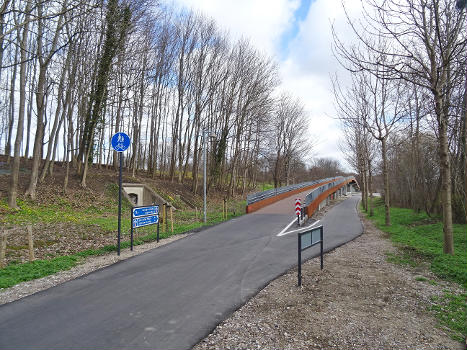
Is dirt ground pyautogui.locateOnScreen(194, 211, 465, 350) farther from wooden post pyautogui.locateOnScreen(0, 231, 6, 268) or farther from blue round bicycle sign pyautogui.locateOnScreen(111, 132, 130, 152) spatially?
wooden post pyautogui.locateOnScreen(0, 231, 6, 268)

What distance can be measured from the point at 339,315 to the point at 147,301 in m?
3.08

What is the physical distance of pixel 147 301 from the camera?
4.86 m

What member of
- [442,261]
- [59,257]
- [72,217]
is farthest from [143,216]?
[442,261]

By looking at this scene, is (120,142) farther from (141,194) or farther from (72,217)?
(141,194)

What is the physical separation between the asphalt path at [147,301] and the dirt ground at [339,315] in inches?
15.3

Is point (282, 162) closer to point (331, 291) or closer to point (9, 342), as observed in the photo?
point (331, 291)

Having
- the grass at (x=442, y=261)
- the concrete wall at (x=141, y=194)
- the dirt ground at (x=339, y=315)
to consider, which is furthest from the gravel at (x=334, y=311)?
the concrete wall at (x=141, y=194)

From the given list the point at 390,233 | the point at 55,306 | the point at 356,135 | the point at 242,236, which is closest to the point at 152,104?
the point at 356,135

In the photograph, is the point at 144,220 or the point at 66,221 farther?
the point at 66,221

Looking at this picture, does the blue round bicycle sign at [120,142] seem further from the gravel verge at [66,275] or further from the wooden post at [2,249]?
the wooden post at [2,249]

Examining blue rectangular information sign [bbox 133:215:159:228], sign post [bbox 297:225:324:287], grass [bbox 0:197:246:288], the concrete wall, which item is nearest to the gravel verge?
grass [bbox 0:197:246:288]

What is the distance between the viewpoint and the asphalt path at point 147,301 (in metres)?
3.69

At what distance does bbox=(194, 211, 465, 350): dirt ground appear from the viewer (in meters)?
3.68

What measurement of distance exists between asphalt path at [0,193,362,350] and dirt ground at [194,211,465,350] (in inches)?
15.3
